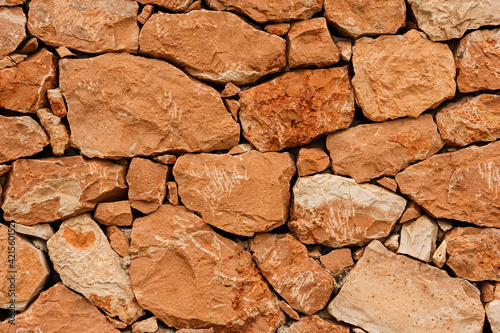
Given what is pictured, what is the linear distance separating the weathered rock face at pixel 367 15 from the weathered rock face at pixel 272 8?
0.33 ft

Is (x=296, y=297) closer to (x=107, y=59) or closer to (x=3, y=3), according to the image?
(x=107, y=59)

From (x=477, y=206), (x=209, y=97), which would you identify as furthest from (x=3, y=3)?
(x=477, y=206)

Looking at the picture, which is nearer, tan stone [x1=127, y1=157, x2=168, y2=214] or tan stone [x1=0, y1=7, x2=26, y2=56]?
tan stone [x1=0, y1=7, x2=26, y2=56]

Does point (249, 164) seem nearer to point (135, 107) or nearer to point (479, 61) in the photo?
point (135, 107)

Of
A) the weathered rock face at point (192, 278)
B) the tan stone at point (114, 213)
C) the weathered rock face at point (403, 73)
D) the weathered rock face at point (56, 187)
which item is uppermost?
the weathered rock face at point (403, 73)

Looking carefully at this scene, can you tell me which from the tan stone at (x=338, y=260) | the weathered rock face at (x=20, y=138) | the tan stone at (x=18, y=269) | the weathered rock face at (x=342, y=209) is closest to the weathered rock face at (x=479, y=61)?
the weathered rock face at (x=342, y=209)

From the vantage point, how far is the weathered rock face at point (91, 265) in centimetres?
226

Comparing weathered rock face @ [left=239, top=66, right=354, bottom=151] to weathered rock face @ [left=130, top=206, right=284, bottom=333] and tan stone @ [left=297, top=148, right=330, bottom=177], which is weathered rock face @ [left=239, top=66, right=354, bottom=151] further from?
weathered rock face @ [left=130, top=206, right=284, bottom=333]

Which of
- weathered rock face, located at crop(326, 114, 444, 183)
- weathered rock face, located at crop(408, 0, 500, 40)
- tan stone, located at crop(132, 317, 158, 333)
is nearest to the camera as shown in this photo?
weathered rock face, located at crop(408, 0, 500, 40)

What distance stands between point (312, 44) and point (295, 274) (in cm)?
127

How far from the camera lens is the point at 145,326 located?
2.31 metres

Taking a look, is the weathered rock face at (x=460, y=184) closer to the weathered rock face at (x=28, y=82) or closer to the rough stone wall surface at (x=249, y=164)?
the rough stone wall surface at (x=249, y=164)

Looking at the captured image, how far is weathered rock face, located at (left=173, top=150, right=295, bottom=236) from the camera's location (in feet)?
7.36

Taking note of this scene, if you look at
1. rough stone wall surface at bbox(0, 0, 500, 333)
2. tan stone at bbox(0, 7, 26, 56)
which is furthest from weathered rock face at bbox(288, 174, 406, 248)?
tan stone at bbox(0, 7, 26, 56)
